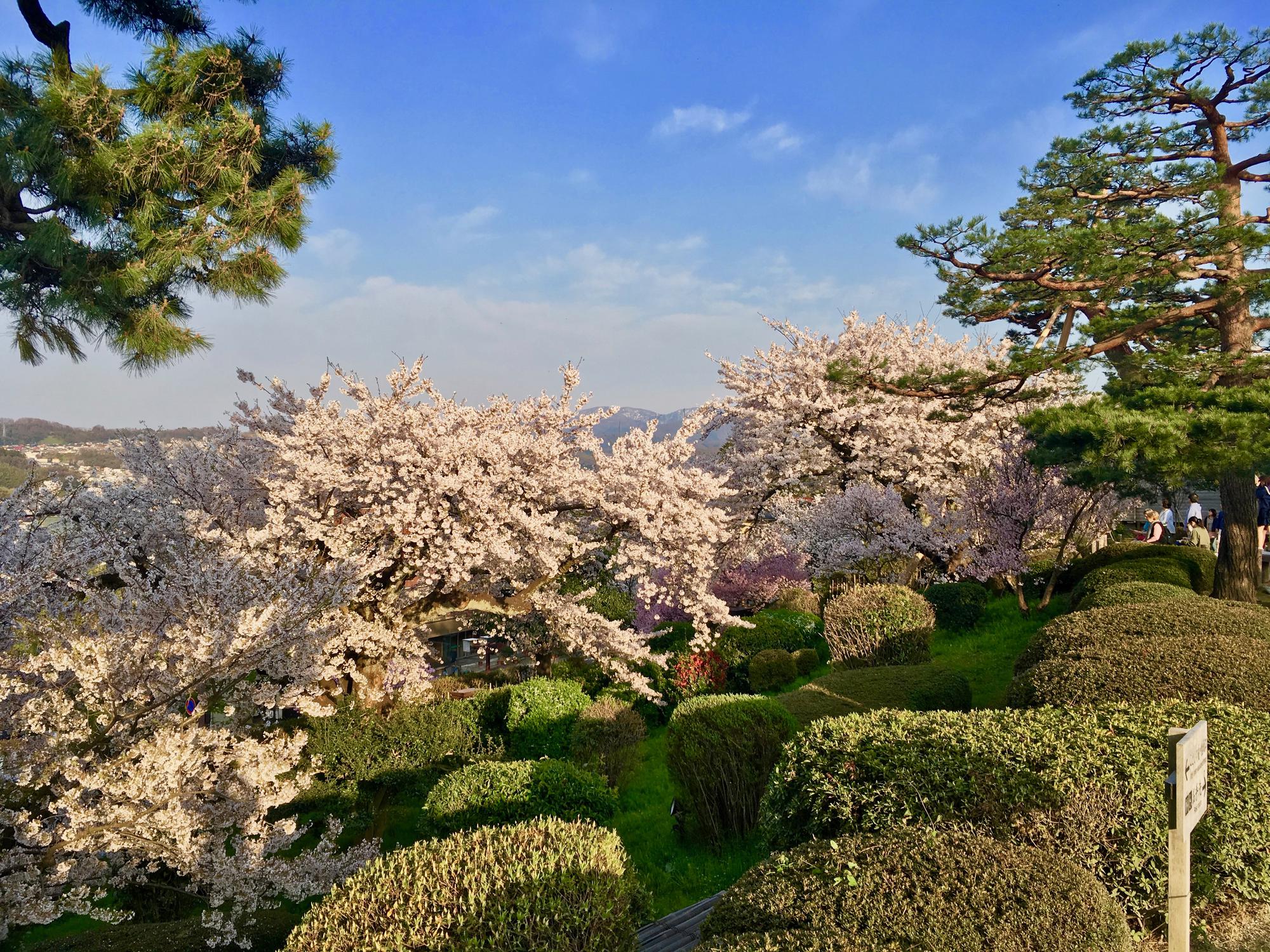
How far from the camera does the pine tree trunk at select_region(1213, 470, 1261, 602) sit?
41.2 feet

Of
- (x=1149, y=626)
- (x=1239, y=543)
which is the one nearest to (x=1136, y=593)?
(x=1149, y=626)

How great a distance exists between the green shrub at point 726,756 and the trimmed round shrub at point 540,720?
3.09 metres

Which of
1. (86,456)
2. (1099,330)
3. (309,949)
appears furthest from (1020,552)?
(86,456)

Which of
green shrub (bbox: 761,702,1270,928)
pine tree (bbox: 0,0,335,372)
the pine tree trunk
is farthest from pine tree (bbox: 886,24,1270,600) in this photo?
pine tree (bbox: 0,0,335,372)

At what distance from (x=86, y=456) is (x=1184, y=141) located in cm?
2142

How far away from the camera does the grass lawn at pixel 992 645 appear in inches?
455

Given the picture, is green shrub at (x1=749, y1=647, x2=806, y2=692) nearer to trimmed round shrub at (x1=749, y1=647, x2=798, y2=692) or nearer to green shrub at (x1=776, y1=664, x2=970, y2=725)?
trimmed round shrub at (x1=749, y1=647, x2=798, y2=692)

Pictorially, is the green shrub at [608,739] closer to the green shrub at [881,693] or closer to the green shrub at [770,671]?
the green shrub at [881,693]

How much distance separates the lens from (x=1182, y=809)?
3.47 metres

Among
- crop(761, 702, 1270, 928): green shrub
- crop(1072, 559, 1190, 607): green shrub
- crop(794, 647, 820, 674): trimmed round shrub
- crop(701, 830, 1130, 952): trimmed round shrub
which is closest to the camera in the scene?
crop(701, 830, 1130, 952): trimmed round shrub

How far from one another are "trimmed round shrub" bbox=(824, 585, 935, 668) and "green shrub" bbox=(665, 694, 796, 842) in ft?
16.0

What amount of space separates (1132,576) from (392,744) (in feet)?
40.1

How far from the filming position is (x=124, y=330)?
33.9 feet

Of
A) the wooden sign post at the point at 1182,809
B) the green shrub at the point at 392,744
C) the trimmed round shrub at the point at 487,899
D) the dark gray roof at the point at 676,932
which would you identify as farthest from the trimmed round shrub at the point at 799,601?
the wooden sign post at the point at 1182,809
